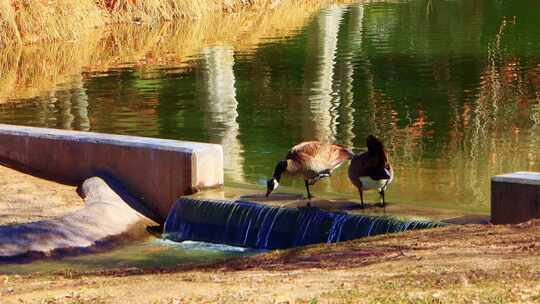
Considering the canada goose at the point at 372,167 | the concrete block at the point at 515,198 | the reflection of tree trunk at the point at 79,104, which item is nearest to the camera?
the concrete block at the point at 515,198

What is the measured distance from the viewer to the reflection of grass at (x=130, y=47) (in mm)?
30016

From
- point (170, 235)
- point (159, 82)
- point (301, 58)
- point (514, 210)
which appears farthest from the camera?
point (301, 58)

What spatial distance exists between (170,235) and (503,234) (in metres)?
4.84

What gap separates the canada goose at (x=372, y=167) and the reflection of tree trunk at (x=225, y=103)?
340cm

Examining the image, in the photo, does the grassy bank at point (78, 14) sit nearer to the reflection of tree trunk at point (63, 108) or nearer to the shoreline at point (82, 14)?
the shoreline at point (82, 14)

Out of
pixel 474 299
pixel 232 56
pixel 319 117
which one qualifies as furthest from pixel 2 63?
pixel 474 299

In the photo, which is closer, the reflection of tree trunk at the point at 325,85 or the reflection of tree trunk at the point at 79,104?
the reflection of tree trunk at the point at 325,85

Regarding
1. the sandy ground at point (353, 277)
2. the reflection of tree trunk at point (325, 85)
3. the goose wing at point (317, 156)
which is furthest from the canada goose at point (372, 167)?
the reflection of tree trunk at point (325, 85)

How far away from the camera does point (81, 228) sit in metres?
13.7

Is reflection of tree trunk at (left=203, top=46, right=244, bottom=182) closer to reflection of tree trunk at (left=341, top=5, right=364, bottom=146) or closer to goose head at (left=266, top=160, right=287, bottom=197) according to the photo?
reflection of tree trunk at (left=341, top=5, right=364, bottom=146)

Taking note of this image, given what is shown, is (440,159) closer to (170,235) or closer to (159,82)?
(170,235)

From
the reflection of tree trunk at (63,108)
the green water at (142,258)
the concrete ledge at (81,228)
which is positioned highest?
the reflection of tree trunk at (63,108)

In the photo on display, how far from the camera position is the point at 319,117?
70.9 ft

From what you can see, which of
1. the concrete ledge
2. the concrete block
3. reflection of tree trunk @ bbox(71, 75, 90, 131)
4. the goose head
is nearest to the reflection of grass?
reflection of tree trunk @ bbox(71, 75, 90, 131)
